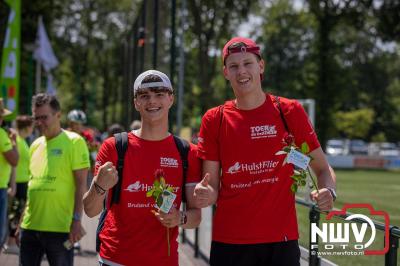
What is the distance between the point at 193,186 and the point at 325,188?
0.72 meters

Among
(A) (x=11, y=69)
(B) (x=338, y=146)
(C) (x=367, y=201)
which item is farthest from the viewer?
(B) (x=338, y=146)

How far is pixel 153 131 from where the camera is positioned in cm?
370

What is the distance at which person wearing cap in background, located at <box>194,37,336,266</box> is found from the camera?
3637 mm

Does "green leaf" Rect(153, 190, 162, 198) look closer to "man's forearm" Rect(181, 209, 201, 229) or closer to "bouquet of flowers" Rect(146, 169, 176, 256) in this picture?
"bouquet of flowers" Rect(146, 169, 176, 256)

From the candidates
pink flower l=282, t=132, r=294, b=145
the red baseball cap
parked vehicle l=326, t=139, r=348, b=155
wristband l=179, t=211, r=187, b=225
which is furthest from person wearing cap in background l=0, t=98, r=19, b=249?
parked vehicle l=326, t=139, r=348, b=155

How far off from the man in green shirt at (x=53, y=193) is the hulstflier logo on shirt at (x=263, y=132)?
205cm

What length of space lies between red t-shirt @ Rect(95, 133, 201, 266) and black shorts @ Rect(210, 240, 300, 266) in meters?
0.31

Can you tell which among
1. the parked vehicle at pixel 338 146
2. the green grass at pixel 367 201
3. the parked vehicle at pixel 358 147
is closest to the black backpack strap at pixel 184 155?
the green grass at pixel 367 201

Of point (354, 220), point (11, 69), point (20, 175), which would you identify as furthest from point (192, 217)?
point (11, 69)

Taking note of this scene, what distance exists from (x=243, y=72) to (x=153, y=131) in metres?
0.60

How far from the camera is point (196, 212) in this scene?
370 centimetres

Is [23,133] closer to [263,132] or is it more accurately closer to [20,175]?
[20,175]

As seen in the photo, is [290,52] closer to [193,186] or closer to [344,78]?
[344,78]

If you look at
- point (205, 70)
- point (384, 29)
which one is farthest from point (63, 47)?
point (384, 29)
